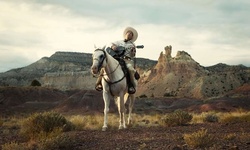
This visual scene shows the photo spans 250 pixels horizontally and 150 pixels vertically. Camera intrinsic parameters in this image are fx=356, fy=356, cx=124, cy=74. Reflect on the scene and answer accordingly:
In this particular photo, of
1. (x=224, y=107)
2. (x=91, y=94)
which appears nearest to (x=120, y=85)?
(x=224, y=107)

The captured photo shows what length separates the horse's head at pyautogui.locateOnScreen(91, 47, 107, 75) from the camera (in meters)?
10.9

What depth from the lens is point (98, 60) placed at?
11.2m

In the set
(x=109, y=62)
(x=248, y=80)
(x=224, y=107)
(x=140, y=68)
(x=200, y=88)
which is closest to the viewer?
(x=109, y=62)

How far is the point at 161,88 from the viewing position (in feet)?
286

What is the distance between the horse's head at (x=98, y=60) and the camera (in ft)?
35.8

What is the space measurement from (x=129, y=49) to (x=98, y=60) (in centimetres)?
265

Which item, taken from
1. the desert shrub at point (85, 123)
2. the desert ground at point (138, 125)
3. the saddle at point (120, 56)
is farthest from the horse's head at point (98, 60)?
the desert shrub at point (85, 123)

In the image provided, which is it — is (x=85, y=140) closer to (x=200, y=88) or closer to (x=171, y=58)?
(x=200, y=88)

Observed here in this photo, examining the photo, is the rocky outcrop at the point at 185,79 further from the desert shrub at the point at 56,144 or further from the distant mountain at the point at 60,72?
the desert shrub at the point at 56,144

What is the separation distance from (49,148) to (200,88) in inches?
2899

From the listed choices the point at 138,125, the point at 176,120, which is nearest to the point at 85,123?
the point at 138,125

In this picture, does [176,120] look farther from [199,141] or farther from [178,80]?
[178,80]

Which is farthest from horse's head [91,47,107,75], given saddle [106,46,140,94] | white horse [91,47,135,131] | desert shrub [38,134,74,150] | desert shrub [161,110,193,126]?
desert shrub [161,110,193,126]

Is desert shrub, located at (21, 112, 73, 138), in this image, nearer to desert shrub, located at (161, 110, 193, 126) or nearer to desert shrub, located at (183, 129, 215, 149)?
desert shrub, located at (161, 110, 193, 126)
